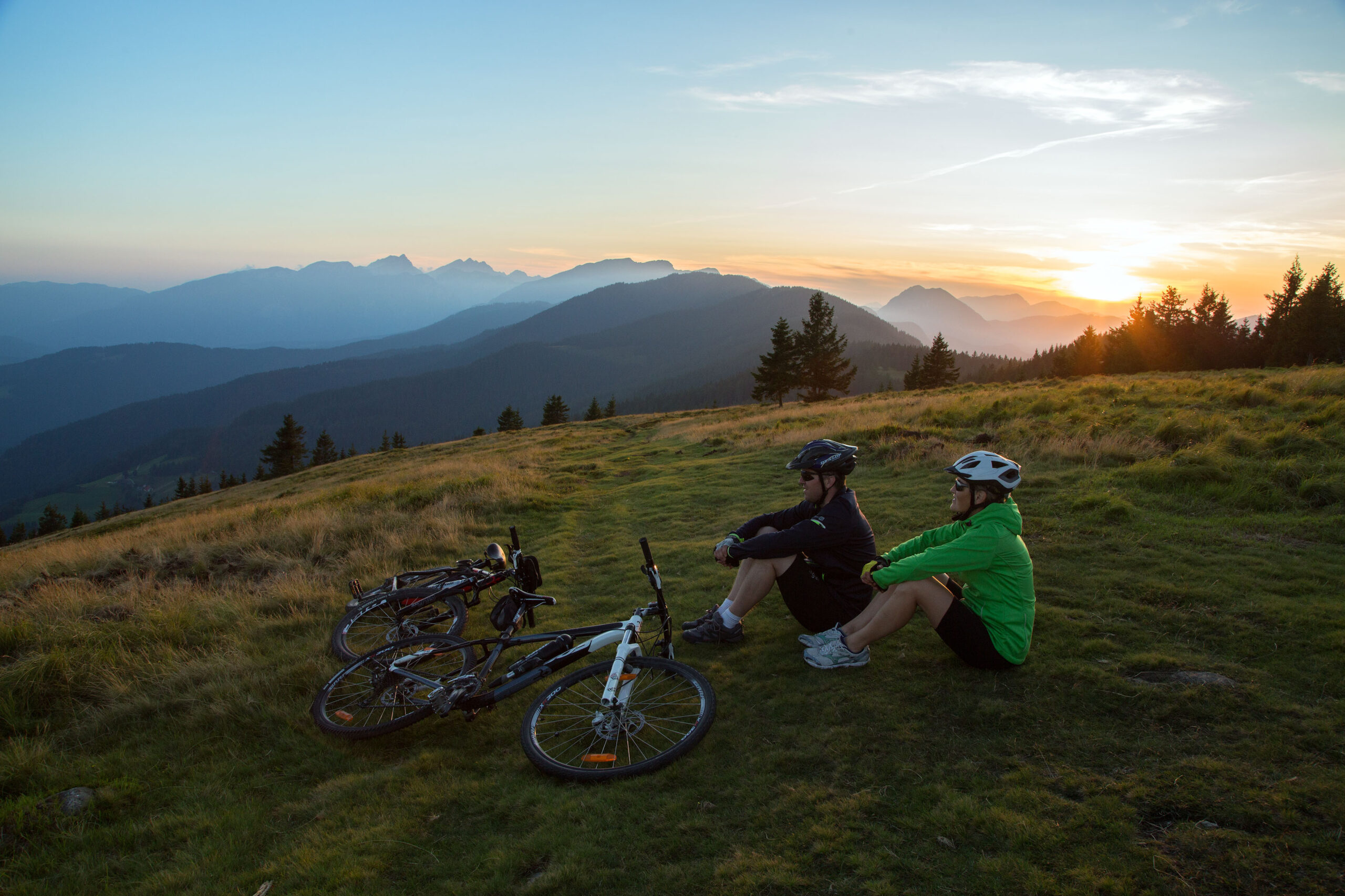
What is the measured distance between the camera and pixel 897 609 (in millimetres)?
5262

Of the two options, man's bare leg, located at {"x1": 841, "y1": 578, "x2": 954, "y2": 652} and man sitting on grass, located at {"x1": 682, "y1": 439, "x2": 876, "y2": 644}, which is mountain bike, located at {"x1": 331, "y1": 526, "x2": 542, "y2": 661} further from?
man's bare leg, located at {"x1": 841, "y1": 578, "x2": 954, "y2": 652}

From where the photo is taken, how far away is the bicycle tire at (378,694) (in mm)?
5410

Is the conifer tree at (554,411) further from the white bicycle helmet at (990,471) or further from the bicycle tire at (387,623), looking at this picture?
the white bicycle helmet at (990,471)

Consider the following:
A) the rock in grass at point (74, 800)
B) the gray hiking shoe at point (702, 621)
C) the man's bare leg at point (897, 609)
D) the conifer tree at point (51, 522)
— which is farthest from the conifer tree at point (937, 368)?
the conifer tree at point (51, 522)

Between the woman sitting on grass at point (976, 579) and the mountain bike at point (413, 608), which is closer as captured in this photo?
the woman sitting on grass at point (976, 579)

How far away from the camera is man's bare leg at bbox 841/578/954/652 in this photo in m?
5.15

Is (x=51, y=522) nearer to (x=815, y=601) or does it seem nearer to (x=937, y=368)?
(x=815, y=601)

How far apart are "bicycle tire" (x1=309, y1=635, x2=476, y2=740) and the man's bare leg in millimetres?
3677

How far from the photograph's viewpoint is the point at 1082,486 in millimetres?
10227

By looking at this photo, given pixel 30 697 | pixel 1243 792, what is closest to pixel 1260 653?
pixel 1243 792

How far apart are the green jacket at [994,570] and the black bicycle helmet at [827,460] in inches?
43.6

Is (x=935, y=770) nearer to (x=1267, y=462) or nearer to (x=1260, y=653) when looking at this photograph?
(x=1260, y=653)

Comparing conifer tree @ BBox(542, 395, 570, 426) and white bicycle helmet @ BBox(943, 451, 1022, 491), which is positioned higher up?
white bicycle helmet @ BBox(943, 451, 1022, 491)

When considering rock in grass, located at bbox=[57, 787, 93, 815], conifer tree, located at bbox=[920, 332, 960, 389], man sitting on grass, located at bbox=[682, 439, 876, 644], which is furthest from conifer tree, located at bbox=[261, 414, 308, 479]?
man sitting on grass, located at bbox=[682, 439, 876, 644]
